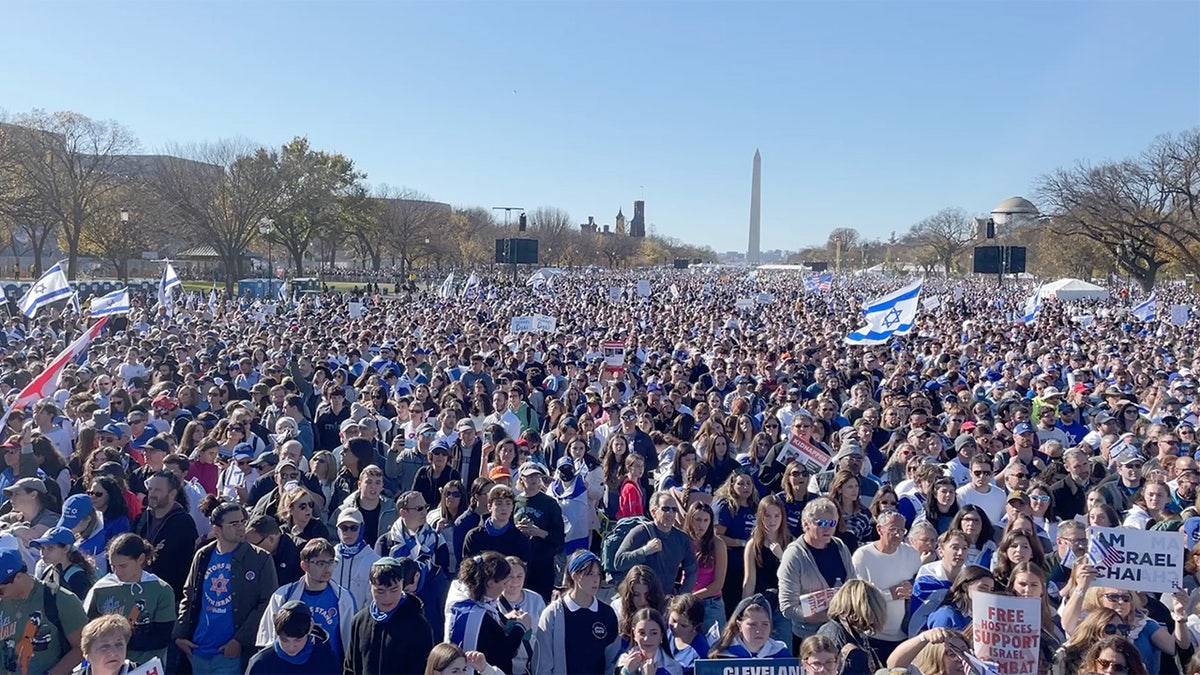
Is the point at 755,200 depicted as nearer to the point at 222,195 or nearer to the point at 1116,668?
the point at 222,195

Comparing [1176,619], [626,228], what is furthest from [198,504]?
[626,228]

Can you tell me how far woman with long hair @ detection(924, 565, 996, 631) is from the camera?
454 centimetres

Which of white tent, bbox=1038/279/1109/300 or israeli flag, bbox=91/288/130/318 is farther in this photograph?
white tent, bbox=1038/279/1109/300

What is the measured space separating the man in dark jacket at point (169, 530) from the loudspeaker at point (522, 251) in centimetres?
3258

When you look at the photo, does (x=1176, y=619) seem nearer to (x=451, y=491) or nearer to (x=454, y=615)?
(x=454, y=615)

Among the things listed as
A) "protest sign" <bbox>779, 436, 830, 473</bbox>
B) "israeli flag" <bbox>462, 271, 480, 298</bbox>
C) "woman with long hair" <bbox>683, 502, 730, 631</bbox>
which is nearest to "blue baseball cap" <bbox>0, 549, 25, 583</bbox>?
"woman with long hair" <bbox>683, 502, 730, 631</bbox>

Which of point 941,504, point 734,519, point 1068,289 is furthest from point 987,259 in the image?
point 734,519

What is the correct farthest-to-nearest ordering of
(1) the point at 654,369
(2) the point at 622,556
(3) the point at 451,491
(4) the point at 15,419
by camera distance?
(1) the point at 654,369, (4) the point at 15,419, (3) the point at 451,491, (2) the point at 622,556

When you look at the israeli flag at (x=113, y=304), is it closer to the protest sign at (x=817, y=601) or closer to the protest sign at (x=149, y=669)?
the protest sign at (x=149, y=669)

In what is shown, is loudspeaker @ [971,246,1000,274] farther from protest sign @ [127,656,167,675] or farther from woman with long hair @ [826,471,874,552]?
protest sign @ [127,656,167,675]

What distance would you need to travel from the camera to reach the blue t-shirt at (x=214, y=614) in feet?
16.6

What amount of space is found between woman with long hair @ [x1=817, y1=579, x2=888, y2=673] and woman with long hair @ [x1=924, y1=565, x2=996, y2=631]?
342mm

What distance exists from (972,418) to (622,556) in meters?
6.28

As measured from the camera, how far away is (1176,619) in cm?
471
